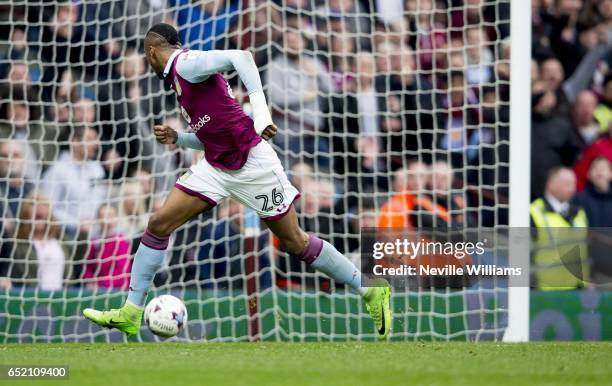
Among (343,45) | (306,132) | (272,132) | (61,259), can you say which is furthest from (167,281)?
(272,132)

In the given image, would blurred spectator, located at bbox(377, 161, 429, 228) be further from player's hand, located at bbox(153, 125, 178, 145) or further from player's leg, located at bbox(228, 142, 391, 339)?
player's hand, located at bbox(153, 125, 178, 145)

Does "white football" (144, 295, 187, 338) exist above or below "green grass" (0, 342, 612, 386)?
above

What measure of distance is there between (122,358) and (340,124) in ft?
14.2

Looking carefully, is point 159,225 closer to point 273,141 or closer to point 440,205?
point 273,141

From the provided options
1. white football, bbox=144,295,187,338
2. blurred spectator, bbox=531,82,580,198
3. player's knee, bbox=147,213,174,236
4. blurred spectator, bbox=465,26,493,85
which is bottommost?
white football, bbox=144,295,187,338

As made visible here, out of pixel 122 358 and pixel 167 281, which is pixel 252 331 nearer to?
pixel 167 281

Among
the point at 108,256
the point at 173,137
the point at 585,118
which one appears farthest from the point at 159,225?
the point at 585,118

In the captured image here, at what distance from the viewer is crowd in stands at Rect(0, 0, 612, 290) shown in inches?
436

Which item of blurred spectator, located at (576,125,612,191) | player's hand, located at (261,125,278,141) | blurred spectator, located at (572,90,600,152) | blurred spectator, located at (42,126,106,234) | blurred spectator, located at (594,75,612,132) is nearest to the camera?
player's hand, located at (261,125,278,141)

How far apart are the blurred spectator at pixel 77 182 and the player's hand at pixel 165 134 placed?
2.58 m

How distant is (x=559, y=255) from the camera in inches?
414

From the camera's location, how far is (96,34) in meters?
11.3

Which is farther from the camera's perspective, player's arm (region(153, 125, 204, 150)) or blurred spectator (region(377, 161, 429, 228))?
blurred spectator (region(377, 161, 429, 228))

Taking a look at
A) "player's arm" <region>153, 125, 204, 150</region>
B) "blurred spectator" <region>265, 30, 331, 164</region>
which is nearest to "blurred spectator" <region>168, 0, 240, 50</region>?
"blurred spectator" <region>265, 30, 331, 164</region>
